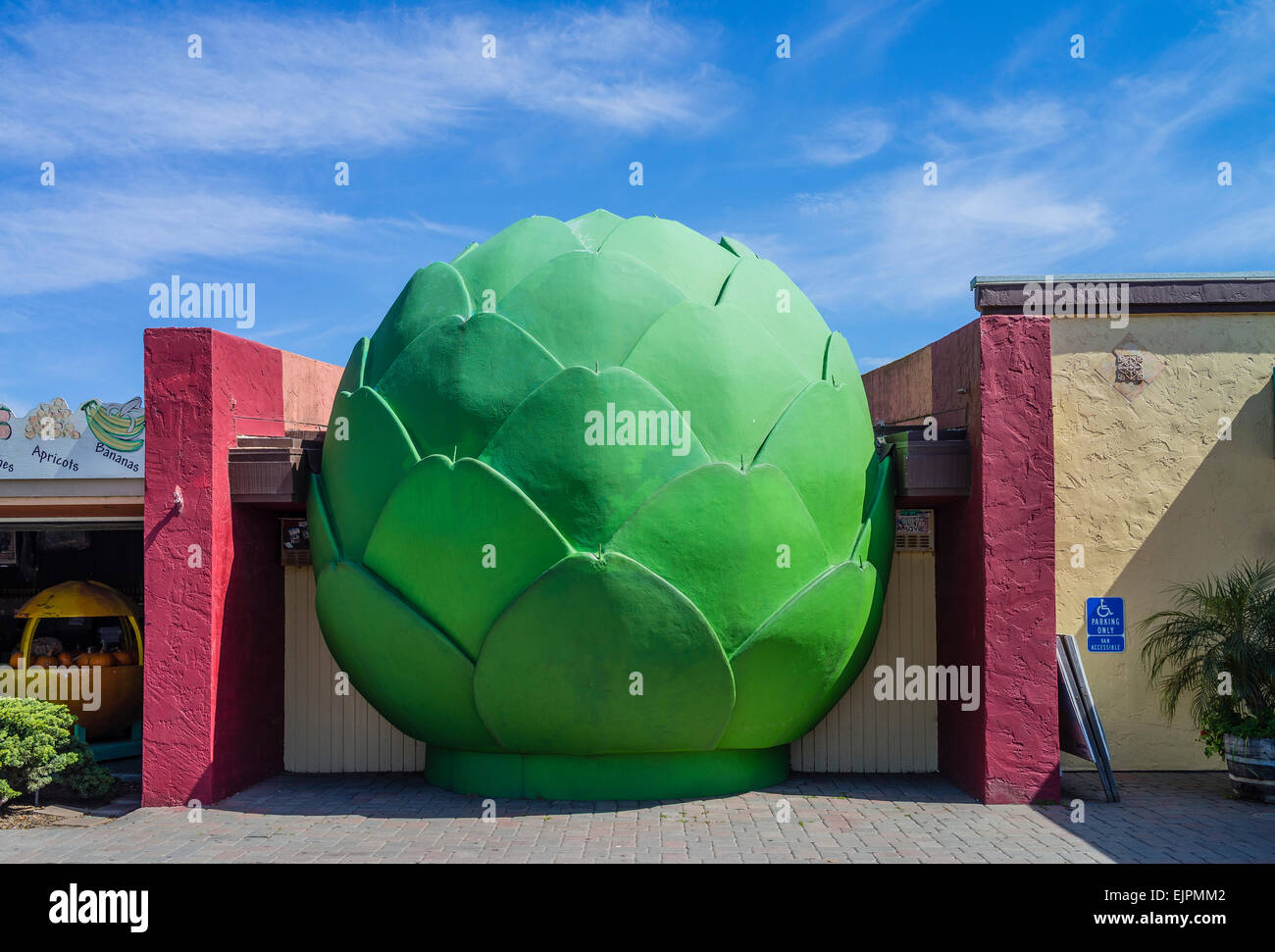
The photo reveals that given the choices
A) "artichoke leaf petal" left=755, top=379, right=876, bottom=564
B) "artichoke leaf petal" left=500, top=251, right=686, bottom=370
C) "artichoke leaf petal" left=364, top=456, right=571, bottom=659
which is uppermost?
"artichoke leaf petal" left=500, top=251, right=686, bottom=370

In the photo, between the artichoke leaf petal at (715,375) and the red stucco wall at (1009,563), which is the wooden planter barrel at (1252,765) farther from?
the artichoke leaf petal at (715,375)

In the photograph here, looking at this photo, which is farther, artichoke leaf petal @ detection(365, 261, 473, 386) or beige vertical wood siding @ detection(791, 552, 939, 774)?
beige vertical wood siding @ detection(791, 552, 939, 774)

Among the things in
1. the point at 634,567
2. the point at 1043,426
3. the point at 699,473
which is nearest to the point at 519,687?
the point at 634,567

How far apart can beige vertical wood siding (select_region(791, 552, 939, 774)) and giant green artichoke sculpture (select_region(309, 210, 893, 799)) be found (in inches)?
43.4

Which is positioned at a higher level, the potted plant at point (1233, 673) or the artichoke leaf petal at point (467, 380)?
the artichoke leaf petal at point (467, 380)

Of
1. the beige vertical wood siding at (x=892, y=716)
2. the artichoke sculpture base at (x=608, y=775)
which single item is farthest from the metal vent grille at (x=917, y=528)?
the artichoke sculpture base at (x=608, y=775)

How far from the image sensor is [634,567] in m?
7.34

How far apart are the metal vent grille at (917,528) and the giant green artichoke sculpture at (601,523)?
1023mm

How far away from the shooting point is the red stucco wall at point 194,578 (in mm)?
8352

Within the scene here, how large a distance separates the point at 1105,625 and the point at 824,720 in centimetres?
290

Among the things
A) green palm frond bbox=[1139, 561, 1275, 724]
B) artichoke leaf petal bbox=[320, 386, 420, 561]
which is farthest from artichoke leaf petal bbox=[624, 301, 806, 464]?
green palm frond bbox=[1139, 561, 1275, 724]

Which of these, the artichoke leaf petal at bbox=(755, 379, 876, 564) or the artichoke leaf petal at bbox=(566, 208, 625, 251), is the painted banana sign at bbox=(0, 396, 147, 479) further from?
the artichoke leaf petal at bbox=(755, 379, 876, 564)

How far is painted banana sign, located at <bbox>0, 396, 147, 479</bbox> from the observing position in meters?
10.1

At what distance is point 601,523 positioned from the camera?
7398 mm
